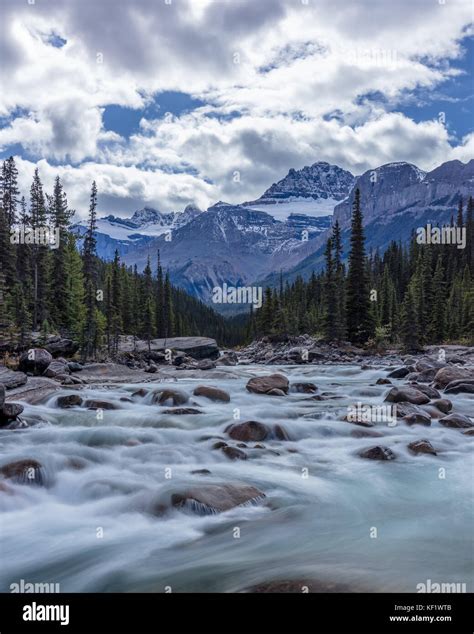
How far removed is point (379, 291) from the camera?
263ft

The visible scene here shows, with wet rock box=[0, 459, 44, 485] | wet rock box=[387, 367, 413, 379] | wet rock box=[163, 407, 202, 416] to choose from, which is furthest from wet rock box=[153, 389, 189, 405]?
wet rock box=[387, 367, 413, 379]

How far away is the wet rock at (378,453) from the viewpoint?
1230 centimetres

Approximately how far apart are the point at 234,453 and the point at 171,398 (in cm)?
774

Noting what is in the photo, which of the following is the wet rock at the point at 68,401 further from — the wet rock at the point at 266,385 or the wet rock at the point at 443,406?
the wet rock at the point at 443,406

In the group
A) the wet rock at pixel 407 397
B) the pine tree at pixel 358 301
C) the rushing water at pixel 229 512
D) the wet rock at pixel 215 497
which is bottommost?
the rushing water at pixel 229 512

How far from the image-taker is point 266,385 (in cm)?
2328

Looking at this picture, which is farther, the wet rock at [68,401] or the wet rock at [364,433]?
the wet rock at [68,401]

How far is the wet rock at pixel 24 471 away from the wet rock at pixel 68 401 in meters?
7.82

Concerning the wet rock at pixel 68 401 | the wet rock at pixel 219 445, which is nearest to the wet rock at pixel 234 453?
the wet rock at pixel 219 445

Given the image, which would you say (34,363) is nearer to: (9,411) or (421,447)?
(9,411)

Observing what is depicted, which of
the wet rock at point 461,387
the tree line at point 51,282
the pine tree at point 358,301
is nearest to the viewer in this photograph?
the wet rock at point 461,387

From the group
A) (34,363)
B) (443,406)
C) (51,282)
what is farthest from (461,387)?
(51,282)
